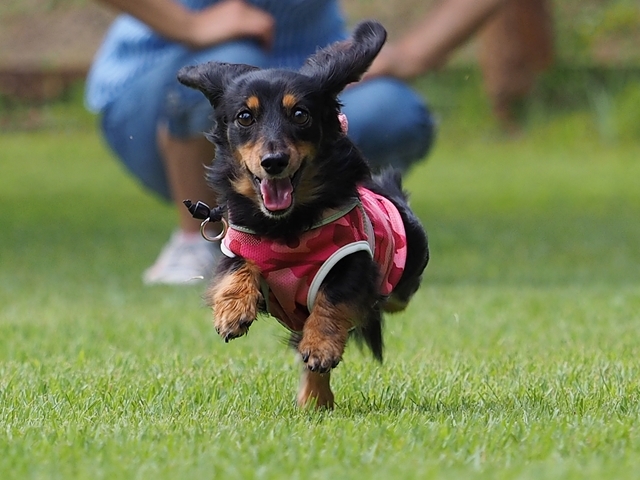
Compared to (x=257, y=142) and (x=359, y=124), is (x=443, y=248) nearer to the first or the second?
(x=359, y=124)

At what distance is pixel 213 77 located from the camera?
3.66 m

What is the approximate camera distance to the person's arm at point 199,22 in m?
7.12

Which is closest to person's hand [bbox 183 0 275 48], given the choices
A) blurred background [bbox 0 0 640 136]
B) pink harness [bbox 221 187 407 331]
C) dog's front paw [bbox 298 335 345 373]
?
pink harness [bbox 221 187 407 331]

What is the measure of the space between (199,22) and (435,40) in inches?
55.0

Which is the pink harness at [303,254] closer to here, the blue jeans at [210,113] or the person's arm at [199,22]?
the blue jeans at [210,113]

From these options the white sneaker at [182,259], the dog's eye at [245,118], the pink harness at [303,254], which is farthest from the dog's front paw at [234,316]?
the white sneaker at [182,259]

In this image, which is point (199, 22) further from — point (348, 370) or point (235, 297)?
point (235, 297)

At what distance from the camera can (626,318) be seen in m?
5.88

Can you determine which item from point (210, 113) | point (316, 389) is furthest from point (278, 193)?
point (210, 113)

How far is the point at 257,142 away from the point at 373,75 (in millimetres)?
3950

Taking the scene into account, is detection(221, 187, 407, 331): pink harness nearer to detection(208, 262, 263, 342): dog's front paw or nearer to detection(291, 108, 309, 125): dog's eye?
detection(208, 262, 263, 342): dog's front paw

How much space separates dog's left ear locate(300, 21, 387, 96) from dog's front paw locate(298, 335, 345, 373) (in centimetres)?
73

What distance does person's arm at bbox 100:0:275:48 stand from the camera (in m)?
7.12

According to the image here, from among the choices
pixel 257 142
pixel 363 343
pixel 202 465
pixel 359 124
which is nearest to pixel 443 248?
pixel 359 124
